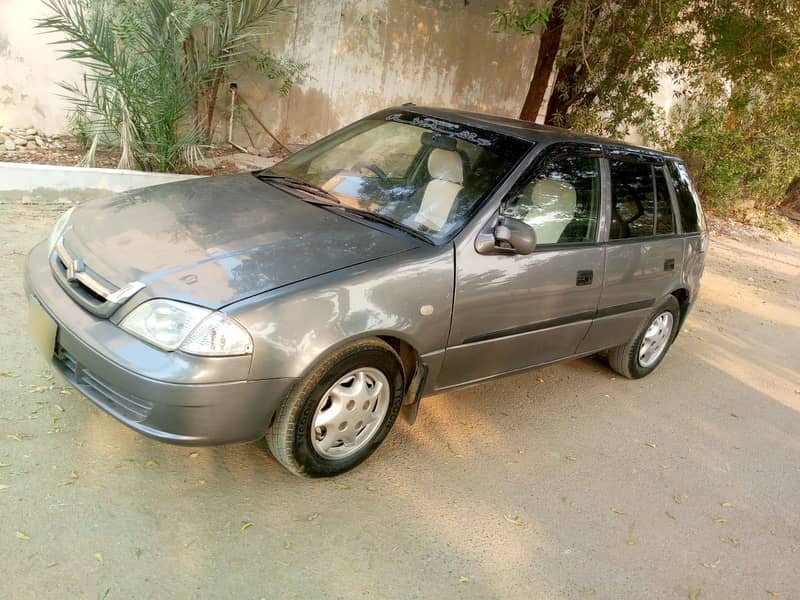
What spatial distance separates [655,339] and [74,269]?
13.1ft

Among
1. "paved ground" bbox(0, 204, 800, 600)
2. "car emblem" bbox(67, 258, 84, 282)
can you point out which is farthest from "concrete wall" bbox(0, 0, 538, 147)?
"car emblem" bbox(67, 258, 84, 282)

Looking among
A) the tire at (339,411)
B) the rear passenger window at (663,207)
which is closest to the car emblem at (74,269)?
the tire at (339,411)

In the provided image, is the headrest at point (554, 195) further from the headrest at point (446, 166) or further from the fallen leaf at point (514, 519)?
the fallen leaf at point (514, 519)

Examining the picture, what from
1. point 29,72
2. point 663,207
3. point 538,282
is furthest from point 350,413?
point 29,72

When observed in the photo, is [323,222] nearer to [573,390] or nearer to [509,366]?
[509,366]

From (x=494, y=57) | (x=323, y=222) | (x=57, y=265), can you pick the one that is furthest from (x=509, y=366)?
(x=494, y=57)

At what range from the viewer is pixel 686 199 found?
493 centimetres

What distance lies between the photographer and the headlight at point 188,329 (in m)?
2.60

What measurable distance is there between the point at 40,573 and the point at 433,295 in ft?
6.33

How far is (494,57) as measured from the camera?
440 inches

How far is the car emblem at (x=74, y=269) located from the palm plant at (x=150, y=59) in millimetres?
4303

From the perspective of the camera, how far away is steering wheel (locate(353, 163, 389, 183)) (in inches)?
152

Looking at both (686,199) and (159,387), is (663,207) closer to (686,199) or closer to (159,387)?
(686,199)

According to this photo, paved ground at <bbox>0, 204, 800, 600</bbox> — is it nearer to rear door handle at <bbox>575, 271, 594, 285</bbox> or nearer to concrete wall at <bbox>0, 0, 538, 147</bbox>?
rear door handle at <bbox>575, 271, 594, 285</bbox>
